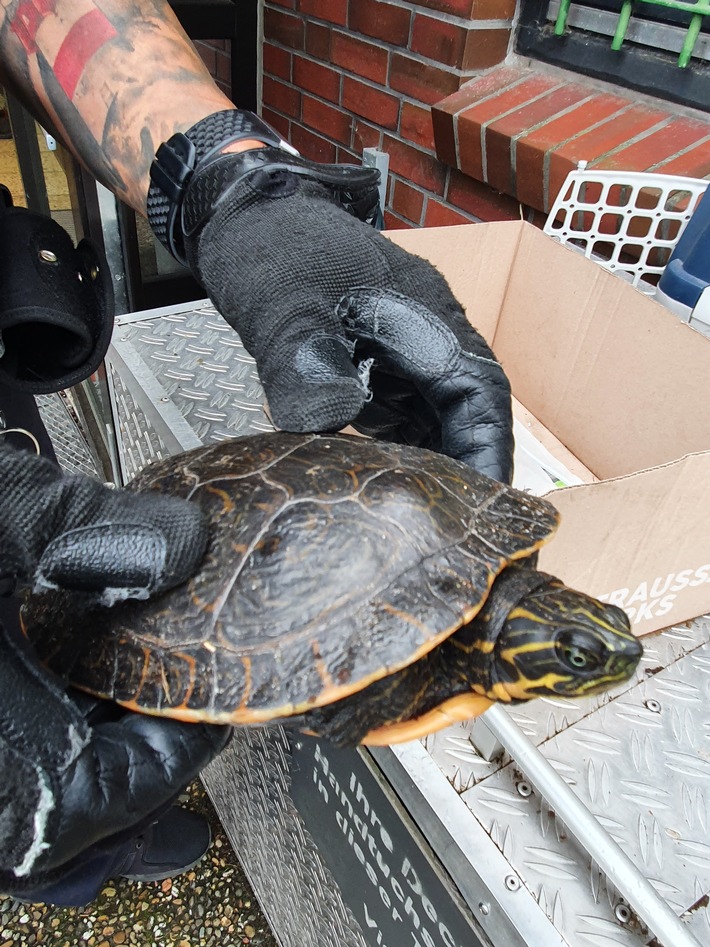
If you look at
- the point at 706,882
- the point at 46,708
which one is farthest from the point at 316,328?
the point at 706,882

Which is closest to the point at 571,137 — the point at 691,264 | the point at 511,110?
the point at 511,110

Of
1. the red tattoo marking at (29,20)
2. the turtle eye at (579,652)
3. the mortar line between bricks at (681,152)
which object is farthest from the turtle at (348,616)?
the mortar line between bricks at (681,152)

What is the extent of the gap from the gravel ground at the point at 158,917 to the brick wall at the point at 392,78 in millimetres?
2229

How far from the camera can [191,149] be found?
1.23m

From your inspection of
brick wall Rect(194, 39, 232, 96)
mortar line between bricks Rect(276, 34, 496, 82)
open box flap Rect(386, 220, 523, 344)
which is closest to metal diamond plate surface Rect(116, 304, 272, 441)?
open box flap Rect(386, 220, 523, 344)

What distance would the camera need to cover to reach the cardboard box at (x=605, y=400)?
3.58 feet

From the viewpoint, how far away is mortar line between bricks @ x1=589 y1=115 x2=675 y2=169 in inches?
72.7

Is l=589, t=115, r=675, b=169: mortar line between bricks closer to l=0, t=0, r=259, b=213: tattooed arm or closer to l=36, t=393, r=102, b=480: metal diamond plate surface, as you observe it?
l=0, t=0, r=259, b=213: tattooed arm

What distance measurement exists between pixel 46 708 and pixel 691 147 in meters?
2.00

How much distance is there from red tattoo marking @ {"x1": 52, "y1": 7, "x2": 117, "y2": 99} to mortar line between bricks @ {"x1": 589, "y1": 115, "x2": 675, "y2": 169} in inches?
Answer: 50.7

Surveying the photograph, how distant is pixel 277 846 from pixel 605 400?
135cm

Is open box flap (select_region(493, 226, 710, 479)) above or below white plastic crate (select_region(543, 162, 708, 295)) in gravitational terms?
below

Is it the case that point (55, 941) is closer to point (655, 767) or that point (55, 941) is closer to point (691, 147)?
point (655, 767)

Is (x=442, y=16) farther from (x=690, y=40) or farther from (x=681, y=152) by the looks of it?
(x=681, y=152)
